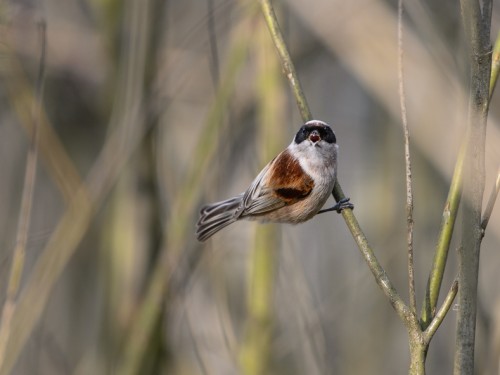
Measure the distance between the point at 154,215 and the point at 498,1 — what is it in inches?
70.3

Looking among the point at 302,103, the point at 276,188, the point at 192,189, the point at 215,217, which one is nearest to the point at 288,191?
the point at 276,188

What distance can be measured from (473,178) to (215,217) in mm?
1246

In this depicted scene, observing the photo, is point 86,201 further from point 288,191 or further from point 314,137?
point 314,137

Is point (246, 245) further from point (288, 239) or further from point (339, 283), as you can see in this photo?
point (288, 239)

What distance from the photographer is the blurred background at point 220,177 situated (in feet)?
8.77

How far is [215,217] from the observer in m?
2.49

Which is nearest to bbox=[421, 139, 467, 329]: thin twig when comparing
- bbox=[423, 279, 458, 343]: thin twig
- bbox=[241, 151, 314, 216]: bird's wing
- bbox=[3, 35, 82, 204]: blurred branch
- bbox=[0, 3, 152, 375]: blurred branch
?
bbox=[423, 279, 458, 343]: thin twig

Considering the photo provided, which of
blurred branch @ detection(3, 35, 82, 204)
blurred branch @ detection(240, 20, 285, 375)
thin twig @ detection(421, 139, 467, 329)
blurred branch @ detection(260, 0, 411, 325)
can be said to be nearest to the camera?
thin twig @ detection(421, 139, 467, 329)

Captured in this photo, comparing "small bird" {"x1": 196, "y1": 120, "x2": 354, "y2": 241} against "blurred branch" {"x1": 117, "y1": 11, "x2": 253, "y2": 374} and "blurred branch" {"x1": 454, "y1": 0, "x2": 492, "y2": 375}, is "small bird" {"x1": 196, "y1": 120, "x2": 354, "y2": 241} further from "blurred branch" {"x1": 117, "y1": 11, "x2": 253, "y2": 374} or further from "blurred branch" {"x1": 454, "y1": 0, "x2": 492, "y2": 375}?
"blurred branch" {"x1": 454, "y1": 0, "x2": 492, "y2": 375}

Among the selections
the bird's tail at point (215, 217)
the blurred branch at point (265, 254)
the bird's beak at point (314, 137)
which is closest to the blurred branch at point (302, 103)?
the bird's beak at point (314, 137)

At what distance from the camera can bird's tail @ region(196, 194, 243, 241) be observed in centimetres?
242

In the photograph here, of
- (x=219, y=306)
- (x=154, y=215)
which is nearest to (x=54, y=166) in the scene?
(x=154, y=215)

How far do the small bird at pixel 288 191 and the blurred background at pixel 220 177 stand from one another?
0.20 meters

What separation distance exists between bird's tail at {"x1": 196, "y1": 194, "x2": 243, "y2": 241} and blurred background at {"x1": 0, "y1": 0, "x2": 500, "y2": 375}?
0.62 ft
